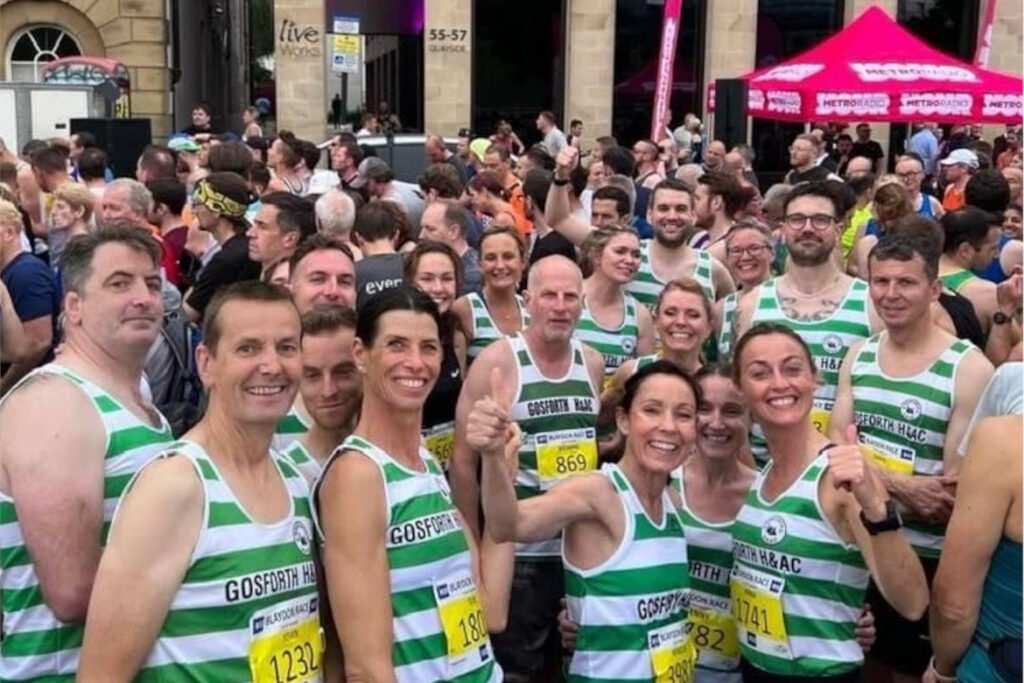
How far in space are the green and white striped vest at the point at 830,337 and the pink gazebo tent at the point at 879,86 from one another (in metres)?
7.14

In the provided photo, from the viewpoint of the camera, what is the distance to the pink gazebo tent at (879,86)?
11562mm

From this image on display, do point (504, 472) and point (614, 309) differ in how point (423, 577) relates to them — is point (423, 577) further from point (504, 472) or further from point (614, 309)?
point (614, 309)

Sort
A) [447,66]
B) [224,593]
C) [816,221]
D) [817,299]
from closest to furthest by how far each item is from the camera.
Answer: [224,593]
[817,299]
[816,221]
[447,66]

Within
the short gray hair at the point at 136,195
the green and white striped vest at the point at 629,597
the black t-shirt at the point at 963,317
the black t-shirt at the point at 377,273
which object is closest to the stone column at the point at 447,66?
the short gray hair at the point at 136,195

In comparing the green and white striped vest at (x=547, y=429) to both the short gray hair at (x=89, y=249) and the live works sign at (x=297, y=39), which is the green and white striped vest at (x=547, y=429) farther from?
the live works sign at (x=297, y=39)

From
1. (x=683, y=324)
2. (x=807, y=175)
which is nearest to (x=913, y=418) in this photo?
(x=683, y=324)

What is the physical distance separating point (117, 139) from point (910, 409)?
1165 centimetres

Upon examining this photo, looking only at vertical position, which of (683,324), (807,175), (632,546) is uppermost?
(807,175)

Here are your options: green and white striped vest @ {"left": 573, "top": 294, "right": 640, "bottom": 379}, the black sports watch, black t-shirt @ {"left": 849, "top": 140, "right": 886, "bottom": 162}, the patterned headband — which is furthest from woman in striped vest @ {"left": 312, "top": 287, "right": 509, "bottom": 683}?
black t-shirt @ {"left": 849, "top": 140, "right": 886, "bottom": 162}

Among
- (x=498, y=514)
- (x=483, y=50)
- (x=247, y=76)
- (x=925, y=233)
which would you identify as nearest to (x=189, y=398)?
(x=498, y=514)

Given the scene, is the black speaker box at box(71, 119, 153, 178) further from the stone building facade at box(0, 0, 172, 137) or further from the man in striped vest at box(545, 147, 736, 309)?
the stone building facade at box(0, 0, 172, 137)

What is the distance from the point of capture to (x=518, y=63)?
23172 mm

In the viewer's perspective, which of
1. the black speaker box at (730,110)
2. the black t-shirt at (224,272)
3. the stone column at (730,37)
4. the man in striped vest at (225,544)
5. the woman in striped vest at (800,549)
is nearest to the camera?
the man in striped vest at (225,544)

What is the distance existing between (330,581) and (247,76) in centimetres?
3791
